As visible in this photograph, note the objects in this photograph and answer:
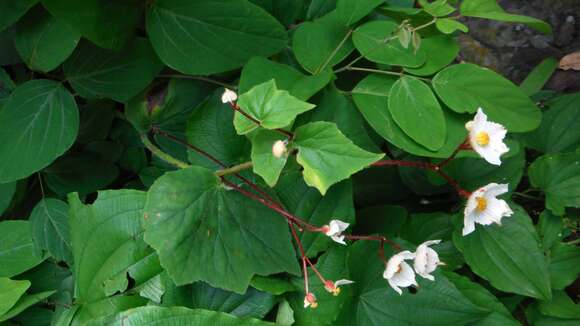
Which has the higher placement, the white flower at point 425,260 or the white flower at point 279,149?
the white flower at point 279,149

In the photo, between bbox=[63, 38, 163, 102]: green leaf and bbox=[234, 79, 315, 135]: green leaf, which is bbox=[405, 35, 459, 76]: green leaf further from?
bbox=[63, 38, 163, 102]: green leaf

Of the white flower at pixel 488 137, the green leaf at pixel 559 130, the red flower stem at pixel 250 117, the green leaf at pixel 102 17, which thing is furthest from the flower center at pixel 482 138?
the green leaf at pixel 102 17

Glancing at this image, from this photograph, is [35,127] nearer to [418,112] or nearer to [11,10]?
[11,10]

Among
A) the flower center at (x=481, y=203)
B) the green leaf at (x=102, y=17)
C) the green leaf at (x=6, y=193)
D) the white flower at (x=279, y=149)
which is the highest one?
the green leaf at (x=102, y=17)

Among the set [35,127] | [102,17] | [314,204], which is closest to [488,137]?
[314,204]

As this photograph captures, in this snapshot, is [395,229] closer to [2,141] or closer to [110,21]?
[110,21]

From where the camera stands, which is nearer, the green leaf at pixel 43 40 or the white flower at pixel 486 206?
the white flower at pixel 486 206

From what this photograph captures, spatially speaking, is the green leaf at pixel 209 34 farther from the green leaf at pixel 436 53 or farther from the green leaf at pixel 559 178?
the green leaf at pixel 559 178
